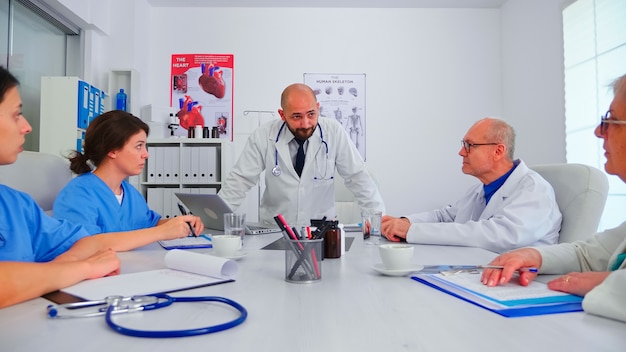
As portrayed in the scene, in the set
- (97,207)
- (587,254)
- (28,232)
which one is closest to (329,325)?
(587,254)

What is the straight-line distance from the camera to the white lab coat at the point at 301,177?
2.50 meters

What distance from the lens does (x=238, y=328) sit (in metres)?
0.63

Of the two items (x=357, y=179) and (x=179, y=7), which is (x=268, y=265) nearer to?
(x=357, y=179)

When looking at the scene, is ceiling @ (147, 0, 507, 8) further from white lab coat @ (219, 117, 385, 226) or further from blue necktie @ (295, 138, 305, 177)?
blue necktie @ (295, 138, 305, 177)

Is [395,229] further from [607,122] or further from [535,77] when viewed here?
[535,77]

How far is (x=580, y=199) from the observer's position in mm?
1562

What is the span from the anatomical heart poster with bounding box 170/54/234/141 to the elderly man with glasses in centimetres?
281

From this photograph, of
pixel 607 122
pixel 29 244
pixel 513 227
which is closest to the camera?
pixel 607 122

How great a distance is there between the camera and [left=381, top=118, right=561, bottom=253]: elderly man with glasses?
1508mm

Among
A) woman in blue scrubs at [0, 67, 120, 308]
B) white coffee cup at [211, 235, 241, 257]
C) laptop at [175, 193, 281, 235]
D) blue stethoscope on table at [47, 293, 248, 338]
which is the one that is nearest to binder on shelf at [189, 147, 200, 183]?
laptop at [175, 193, 281, 235]

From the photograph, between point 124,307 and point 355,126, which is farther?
point 355,126

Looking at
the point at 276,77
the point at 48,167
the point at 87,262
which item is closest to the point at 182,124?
the point at 276,77

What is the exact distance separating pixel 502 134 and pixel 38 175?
1829 millimetres

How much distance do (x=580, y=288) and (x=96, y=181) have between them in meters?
1.48
